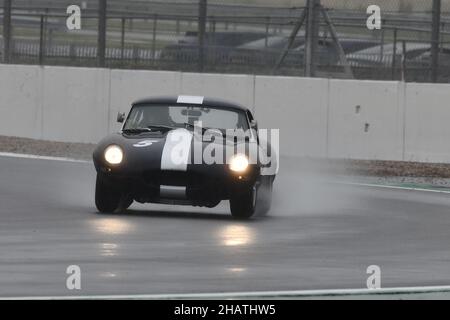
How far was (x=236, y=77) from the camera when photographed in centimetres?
2197

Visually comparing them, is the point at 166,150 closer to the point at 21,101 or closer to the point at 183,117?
the point at 183,117

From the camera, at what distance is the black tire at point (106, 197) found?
45.4ft

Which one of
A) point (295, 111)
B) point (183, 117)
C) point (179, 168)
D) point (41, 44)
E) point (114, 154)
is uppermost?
point (41, 44)

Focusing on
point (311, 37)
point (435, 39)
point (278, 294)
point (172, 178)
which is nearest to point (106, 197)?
point (172, 178)

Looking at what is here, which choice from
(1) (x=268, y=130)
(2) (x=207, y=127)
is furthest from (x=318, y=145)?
(2) (x=207, y=127)

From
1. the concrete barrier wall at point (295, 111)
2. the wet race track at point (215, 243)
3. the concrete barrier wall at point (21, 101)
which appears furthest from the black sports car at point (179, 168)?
the concrete barrier wall at point (21, 101)

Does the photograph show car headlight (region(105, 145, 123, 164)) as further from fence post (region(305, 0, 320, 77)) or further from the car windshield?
fence post (region(305, 0, 320, 77))

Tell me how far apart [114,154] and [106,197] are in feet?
1.56

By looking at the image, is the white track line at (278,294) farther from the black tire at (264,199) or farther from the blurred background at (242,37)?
the blurred background at (242,37)

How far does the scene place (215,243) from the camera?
39.4 feet

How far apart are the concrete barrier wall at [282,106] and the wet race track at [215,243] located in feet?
10.9

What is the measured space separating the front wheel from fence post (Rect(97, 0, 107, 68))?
368 inches

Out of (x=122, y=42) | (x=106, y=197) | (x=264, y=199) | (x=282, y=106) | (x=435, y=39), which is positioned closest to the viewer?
(x=106, y=197)
